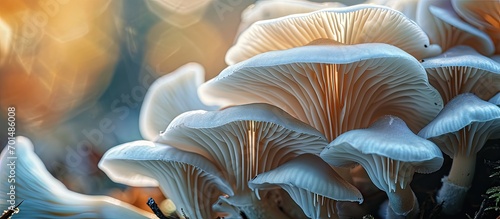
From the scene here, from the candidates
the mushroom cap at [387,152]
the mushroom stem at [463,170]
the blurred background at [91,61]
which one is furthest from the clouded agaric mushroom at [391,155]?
the blurred background at [91,61]

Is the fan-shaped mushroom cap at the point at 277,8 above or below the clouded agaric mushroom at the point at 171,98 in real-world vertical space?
above

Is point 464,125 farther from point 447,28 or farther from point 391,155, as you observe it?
point 447,28

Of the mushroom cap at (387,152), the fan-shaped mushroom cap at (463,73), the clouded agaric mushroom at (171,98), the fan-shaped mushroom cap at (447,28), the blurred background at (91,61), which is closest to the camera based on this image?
the mushroom cap at (387,152)

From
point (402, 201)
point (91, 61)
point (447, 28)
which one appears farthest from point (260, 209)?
point (91, 61)

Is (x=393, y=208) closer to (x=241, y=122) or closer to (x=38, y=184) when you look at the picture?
(x=241, y=122)

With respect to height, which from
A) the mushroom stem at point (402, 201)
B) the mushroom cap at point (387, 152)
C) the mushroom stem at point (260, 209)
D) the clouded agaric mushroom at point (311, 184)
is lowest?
the mushroom stem at point (260, 209)

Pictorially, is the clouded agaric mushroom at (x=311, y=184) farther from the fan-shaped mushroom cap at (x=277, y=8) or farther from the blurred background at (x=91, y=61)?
the blurred background at (x=91, y=61)
